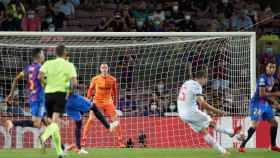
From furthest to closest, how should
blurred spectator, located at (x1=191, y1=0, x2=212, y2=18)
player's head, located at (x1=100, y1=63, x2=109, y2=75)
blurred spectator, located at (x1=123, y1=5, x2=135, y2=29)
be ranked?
blurred spectator, located at (x1=191, y1=0, x2=212, y2=18), blurred spectator, located at (x1=123, y1=5, x2=135, y2=29), player's head, located at (x1=100, y1=63, x2=109, y2=75)

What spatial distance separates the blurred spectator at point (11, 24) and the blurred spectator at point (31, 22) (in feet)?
0.65

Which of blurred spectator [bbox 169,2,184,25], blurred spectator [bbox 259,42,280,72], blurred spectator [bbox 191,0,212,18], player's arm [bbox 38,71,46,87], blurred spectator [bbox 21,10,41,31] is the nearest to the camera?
player's arm [bbox 38,71,46,87]

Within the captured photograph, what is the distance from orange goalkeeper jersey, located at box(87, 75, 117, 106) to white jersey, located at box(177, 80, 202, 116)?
3625mm

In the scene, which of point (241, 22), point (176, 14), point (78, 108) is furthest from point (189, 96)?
point (241, 22)

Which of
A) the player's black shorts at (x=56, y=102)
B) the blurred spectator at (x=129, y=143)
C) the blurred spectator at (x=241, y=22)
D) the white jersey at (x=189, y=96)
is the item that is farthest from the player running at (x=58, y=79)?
the blurred spectator at (x=241, y=22)

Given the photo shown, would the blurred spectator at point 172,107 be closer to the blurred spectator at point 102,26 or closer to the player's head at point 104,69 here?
the player's head at point 104,69

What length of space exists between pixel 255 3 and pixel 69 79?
14888mm

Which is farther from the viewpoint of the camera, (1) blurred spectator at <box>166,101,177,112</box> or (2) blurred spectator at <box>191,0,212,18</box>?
(2) blurred spectator at <box>191,0,212,18</box>

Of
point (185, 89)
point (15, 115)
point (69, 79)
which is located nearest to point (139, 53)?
point (15, 115)

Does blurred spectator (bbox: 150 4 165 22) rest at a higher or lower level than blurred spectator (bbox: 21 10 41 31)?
higher

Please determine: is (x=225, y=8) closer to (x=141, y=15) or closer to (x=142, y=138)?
(x=141, y=15)

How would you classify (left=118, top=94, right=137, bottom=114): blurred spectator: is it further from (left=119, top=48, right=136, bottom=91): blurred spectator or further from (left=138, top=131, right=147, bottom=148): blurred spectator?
(left=138, top=131, right=147, bottom=148): blurred spectator

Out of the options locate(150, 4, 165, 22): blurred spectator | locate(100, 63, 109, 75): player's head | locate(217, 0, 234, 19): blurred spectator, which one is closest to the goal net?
locate(100, 63, 109, 75): player's head

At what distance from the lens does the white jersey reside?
16.4 m
